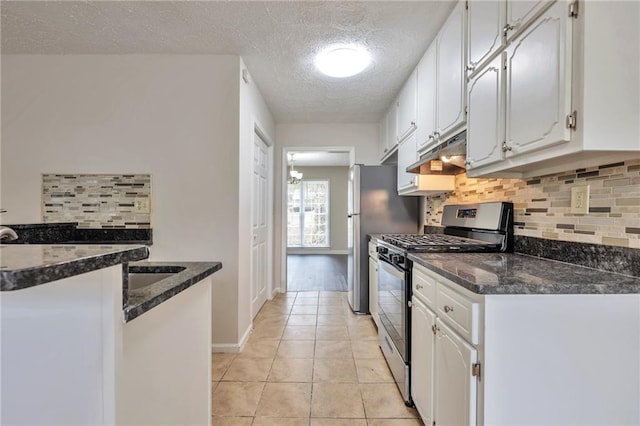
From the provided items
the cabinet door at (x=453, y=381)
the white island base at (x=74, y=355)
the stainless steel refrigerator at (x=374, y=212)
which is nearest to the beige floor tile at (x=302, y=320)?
the stainless steel refrigerator at (x=374, y=212)

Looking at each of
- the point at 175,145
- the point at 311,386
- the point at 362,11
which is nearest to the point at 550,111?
the point at 362,11

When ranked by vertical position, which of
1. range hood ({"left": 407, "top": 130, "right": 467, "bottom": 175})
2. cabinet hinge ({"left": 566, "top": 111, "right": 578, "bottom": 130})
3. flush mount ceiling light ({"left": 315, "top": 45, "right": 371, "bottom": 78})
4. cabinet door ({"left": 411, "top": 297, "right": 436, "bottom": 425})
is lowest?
cabinet door ({"left": 411, "top": 297, "right": 436, "bottom": 425})

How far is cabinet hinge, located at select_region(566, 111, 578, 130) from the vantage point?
3.51 feet

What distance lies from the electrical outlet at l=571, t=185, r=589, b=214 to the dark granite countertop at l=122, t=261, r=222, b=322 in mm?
1641

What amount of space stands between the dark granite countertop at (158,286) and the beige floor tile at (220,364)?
116cm

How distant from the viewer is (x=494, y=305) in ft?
3.48

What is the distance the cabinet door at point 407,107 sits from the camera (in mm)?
2696

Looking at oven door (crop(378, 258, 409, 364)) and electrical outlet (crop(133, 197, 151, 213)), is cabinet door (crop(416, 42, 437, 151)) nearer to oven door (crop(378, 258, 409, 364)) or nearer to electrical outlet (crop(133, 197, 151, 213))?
oven door (crop(378, 258, 409, 364))

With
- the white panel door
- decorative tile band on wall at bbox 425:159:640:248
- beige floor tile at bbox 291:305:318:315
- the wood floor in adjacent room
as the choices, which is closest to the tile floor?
beige floor tile at bbox 291:305:318:315

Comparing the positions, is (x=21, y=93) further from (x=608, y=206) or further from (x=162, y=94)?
(x=608, y=206)

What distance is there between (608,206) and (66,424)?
75.4 inches

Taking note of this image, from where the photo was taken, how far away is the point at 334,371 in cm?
224

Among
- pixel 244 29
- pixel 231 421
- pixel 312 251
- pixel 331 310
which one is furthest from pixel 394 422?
pixel 312 251

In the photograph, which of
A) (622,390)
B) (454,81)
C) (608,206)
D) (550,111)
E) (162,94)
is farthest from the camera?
(162,94)
